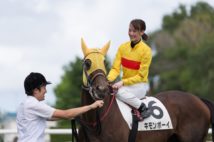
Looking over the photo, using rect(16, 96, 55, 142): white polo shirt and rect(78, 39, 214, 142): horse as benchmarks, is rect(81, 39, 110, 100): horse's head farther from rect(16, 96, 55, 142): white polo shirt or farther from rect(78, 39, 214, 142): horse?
rect(16, 96, 55, 142): white polo shirt

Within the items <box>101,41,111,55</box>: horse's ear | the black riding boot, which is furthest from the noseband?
the black riding boot

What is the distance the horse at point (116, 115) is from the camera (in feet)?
30.7

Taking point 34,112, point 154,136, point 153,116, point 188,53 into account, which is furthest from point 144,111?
point 188,53

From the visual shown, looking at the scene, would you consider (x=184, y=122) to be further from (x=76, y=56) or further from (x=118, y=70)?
(x=76, y=56)

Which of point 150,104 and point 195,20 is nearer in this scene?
point 150,104

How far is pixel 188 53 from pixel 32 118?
3110 inches

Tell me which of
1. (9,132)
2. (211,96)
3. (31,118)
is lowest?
(211,96)

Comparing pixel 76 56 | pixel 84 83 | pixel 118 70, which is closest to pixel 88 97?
pixel 84 83

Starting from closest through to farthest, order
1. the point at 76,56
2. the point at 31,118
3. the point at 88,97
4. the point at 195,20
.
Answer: the point at 31,118, the point at 88,97, the point at 76,56, the point at 195,20

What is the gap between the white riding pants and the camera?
9953 mm

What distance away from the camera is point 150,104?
10477mm

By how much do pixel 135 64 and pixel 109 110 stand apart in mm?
788

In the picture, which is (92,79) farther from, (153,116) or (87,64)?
(153,116)

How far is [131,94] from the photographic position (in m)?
9.98
